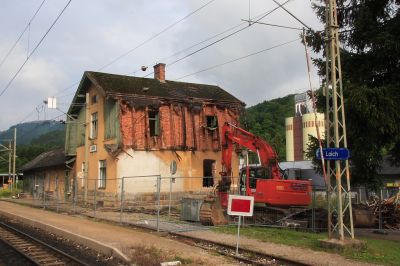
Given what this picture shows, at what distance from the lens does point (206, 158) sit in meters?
Answer: 34.3

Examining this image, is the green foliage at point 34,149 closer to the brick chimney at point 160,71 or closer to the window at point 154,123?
the brick chimney at point 160,71

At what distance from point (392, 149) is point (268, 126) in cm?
7381

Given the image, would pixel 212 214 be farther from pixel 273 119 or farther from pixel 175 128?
pixel 273 119

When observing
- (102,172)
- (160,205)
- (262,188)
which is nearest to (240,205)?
(262,188)

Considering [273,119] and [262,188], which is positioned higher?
[273,119]

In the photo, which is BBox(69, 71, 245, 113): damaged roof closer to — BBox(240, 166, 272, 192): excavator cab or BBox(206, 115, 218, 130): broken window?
BBox(206, 115, 218, 130): broken window

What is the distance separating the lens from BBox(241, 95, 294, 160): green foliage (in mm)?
82775

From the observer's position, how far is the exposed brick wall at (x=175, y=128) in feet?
104

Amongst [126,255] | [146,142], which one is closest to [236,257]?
[126,255]

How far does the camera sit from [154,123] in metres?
33.5

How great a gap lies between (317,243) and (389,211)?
348 inches

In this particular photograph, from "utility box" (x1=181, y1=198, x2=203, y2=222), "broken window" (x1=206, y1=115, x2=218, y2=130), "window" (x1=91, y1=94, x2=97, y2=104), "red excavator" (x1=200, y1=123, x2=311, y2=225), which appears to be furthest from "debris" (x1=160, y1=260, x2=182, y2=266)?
"window" (x1=91, y1=94, x2=97, y2=104)

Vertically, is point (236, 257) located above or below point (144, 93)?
below

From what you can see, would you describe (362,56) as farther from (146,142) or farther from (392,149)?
(146,142)
